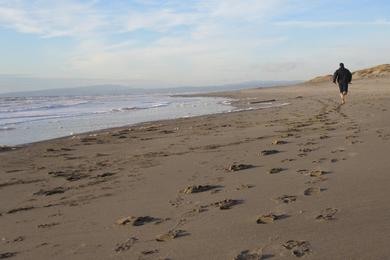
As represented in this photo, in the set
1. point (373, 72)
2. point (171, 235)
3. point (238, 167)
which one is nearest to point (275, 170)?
point (238, 167)

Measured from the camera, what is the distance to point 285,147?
844 cm

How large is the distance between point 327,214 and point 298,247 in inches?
32.5

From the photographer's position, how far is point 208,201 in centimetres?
516

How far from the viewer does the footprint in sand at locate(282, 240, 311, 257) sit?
353cm

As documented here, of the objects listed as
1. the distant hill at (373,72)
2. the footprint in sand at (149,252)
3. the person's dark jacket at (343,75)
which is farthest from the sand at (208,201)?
the distant hill at (373,72)

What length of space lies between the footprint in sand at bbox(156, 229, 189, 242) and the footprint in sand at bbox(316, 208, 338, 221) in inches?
46.1

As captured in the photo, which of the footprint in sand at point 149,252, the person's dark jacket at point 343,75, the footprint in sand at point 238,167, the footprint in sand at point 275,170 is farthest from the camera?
the person's dark jacket at point 343,75

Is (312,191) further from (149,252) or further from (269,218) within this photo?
(149,252)

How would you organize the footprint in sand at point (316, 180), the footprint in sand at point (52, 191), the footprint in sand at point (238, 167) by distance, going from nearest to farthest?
1. the footprint in sand at point (316, 180)
2. the footprint in sand at point (52, 191)
3. the footprint in sand at point (238, 167)

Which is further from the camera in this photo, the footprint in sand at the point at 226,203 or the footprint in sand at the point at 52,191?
the footprint in sand at the point at 52,191

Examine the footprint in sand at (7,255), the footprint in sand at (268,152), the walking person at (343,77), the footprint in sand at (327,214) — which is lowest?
the footprint in sand at (7,255)

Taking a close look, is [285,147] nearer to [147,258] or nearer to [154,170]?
[154,170]

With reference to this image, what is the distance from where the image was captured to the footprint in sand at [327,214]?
424cm

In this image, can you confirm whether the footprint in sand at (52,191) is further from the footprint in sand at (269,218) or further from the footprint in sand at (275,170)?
the footprint in sand at (269,218)
